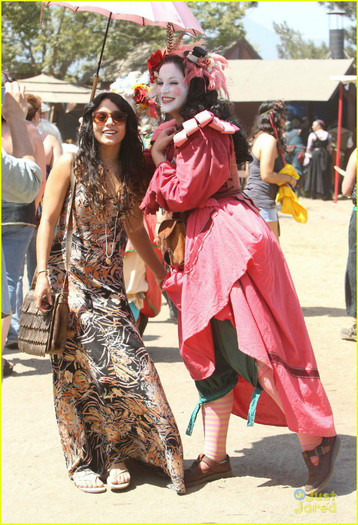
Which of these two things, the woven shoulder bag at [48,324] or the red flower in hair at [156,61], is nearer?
the woven shoulder bag at [48,324]

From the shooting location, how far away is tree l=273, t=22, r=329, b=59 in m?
68.0

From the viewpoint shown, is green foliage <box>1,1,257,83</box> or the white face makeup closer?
the white face makeup

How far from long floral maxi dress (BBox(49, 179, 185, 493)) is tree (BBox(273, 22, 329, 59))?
2583 inches

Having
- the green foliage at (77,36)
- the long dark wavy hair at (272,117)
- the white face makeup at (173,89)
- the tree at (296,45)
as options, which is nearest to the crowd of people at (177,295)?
the white face makeup at (173,89)

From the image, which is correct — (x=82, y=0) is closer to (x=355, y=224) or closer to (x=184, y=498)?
(x=184, y=498)

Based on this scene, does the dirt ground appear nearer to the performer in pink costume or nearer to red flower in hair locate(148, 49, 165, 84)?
the performer in pink costume

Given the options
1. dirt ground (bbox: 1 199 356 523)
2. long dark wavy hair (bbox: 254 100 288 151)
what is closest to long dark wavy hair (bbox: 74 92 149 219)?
dirt ground (bbox: 1 199 356 523)

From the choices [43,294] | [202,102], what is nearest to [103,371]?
[43,294]

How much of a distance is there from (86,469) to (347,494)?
126cm

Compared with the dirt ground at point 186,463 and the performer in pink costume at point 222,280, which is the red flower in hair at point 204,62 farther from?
the dirt ground at point 186,463

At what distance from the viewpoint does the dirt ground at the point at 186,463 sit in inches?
136

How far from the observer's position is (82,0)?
408 centimetres

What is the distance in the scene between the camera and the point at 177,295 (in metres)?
3.75

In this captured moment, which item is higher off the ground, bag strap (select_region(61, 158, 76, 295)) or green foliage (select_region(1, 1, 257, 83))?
green foliage (select_region(1, 1, 257, 83))
